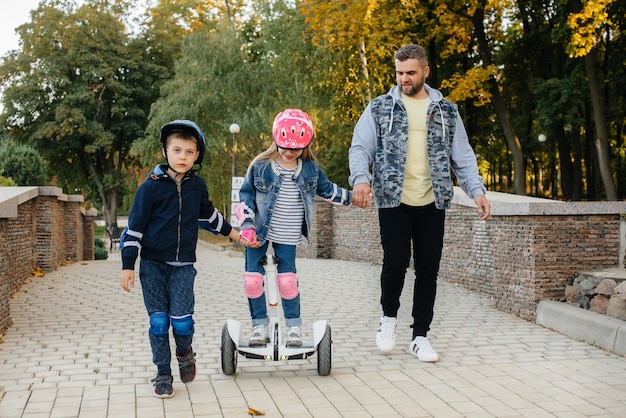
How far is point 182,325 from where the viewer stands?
4578 mm

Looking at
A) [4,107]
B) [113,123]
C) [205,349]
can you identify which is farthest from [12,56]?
[205,349]

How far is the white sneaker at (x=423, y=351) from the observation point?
5480 millimetres

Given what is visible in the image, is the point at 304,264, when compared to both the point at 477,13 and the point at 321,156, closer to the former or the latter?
the point at 321,156

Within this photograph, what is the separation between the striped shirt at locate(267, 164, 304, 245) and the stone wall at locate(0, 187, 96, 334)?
9.01ft

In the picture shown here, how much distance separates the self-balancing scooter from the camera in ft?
16.0

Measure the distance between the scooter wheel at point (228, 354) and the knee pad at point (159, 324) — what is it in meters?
0.47

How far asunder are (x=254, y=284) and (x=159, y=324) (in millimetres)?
736

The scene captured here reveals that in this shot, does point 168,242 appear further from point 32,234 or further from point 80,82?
point 80,82

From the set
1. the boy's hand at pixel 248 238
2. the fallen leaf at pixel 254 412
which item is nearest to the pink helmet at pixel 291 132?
the boy's hand at pixel 248 238

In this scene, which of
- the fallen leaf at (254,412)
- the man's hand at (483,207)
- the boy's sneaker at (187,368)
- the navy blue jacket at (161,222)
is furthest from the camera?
the man's hand at (483,207)

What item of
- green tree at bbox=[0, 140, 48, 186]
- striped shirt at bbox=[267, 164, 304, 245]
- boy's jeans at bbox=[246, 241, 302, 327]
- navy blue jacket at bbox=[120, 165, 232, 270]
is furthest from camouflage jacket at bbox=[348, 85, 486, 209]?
green tree at bbox=[0, 140, 48, 186]

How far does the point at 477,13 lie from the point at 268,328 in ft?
63.8

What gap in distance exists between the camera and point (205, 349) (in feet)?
19.6

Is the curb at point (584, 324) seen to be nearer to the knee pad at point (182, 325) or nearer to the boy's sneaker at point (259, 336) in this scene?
the boy's sneaker at point (259, 336)
